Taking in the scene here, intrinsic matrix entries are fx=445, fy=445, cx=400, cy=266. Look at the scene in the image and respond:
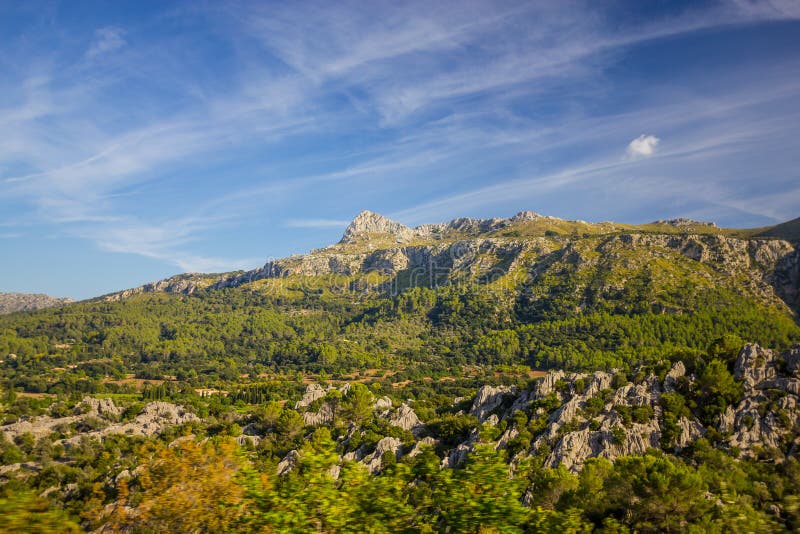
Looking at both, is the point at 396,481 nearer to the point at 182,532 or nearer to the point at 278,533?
the point at 278,533

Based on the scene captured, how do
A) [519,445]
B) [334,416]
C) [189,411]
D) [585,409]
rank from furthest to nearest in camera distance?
1. [189,411]
2. [334,416]
3. [585,409]
4. [519,445]

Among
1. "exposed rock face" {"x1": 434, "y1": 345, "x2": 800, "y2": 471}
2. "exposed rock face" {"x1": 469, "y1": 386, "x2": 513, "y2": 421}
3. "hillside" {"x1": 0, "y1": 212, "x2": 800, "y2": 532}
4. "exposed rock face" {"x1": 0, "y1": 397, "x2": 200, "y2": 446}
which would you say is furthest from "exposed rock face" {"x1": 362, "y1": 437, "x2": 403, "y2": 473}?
"exposed rock face" {"x1": 0, "y1": 397, "x2": 200, "y2": 446}

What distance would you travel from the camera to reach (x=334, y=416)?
328ft

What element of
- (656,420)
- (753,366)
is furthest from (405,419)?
(753,366)

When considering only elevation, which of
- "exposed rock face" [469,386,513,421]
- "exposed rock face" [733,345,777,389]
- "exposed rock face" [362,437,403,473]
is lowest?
"exposed rock face" [362,437,403,473]

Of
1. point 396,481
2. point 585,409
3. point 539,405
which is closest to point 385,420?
point 539,405

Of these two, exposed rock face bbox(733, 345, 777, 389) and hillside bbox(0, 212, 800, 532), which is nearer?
hillside bbox(0, 212, 800, 532)

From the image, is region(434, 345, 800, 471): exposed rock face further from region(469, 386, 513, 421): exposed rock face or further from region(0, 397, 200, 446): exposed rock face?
region(0, 397, 200, 446): exposed rock face

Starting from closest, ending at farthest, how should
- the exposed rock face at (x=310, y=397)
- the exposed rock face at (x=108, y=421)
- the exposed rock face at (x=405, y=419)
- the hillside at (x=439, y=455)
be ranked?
1. the hillside at (x=439, y=455)
2. the exposed rock face at (x=405, y=419)
3. the exposed rock face at (x=108, y=421)
4. the exposed rock face at (x=310, y=397)

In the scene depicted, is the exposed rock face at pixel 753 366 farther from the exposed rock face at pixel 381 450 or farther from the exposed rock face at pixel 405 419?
the exposed rock face at pixel 405 419

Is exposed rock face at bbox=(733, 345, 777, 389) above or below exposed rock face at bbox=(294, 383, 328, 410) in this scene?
above

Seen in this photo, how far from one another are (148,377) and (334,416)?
134230mm

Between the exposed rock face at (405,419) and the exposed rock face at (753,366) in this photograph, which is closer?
the exposed rock face at (753,366)

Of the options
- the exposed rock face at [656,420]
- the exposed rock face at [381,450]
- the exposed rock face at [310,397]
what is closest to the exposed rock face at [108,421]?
the exposed rock face at [310,397]
